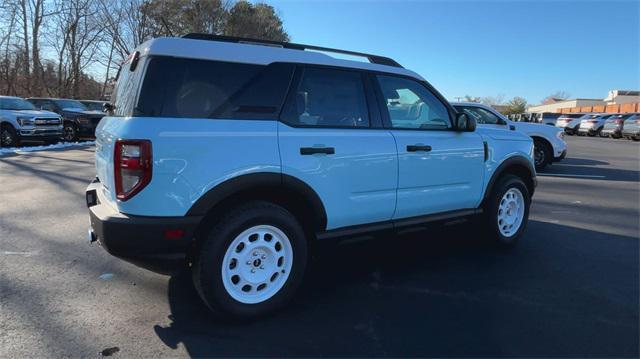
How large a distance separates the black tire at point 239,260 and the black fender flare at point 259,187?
0.51ft

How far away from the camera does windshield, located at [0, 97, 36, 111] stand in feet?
50.8

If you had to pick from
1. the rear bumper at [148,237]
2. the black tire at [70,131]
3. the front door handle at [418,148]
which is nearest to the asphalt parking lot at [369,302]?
the rear bumper at [148,237]

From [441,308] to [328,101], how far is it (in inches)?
73.1

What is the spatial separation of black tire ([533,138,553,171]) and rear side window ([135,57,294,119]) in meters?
10.0

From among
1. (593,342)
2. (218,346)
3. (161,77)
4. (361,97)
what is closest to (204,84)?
(161,77)

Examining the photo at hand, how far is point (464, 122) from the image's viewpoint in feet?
14.8

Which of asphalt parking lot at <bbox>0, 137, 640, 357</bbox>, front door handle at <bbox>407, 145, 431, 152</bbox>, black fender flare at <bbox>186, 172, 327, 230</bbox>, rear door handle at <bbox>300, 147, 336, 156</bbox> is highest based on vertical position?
front door handle at <bbox>407, 145, 431, 152</bbox>

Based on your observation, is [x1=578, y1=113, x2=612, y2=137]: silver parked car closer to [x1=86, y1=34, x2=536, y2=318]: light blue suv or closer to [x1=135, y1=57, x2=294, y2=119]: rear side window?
[x1=86, y1=34, x2=536, y2=318]: light blue suv

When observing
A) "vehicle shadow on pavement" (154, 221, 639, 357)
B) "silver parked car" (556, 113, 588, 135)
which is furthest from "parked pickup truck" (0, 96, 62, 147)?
"silver parked car" (556, 113, 588, 135)

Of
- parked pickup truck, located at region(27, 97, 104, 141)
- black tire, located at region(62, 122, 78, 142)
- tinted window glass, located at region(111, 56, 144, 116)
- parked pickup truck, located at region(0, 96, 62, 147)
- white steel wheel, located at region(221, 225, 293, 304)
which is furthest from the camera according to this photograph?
black tire, located at region(62, 122, 78, 142)

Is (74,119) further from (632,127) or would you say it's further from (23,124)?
(632,127)

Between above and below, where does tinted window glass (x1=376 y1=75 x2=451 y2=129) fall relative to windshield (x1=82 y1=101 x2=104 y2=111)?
above

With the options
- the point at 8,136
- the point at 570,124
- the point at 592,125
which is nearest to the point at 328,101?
the point at 8,136

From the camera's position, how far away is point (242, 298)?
3.29 metres
